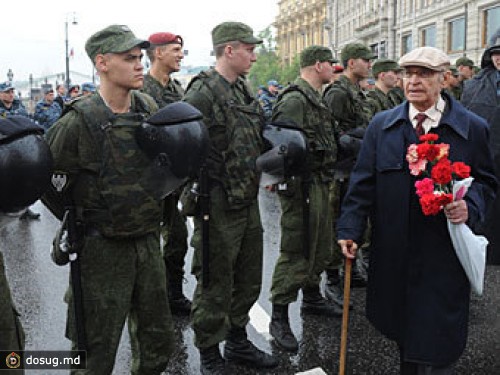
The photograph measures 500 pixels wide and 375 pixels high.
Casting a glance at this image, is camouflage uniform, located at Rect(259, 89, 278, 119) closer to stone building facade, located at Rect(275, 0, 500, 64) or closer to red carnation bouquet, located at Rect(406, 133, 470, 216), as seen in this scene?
red carnation bouquet, located at Rect(406, 133, 470, 216)

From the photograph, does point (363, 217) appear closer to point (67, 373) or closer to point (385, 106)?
point (67, 373)

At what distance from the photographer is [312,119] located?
461 centimetres

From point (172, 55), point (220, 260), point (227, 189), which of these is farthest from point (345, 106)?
point (220, 260)

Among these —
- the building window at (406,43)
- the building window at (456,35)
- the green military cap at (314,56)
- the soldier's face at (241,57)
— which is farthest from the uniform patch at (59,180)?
the building window at (406,43)

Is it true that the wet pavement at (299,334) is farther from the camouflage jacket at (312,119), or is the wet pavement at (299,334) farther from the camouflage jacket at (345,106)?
the camouflage jacket at (345,106)

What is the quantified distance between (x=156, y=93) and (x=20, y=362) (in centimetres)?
351

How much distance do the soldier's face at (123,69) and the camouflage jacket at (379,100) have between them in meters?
→ 4.06

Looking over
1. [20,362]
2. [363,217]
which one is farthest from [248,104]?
[20,362]

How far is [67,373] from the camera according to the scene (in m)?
3.95

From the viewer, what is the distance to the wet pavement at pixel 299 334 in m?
4.06

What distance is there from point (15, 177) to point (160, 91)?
347 centimetres

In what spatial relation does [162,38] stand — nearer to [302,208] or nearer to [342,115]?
[342,115]

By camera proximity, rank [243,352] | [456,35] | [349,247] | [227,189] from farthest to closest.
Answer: [456,35], [243,352], [227,189], [349,247]

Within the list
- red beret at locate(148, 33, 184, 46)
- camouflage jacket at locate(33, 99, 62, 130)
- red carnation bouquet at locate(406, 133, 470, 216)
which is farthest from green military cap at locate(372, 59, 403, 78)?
camouflage jacket at locate(33, 99, 62, 130)
